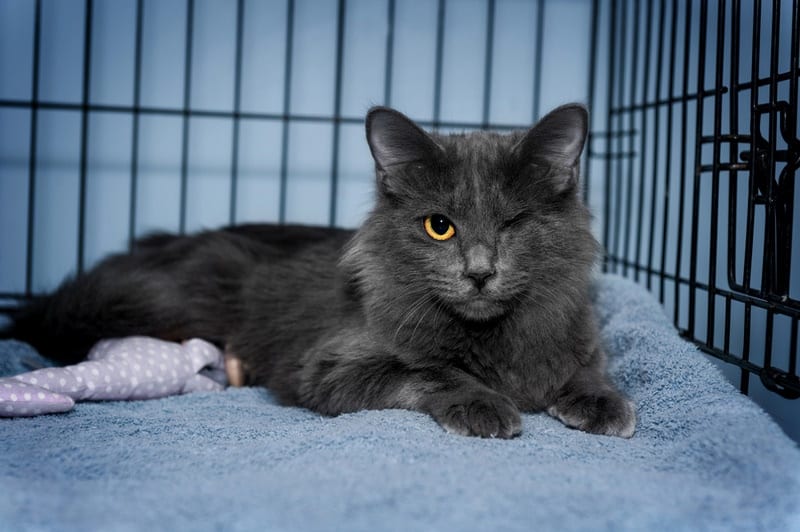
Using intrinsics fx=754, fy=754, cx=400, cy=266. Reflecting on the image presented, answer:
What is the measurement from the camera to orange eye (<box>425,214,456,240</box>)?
1.49m

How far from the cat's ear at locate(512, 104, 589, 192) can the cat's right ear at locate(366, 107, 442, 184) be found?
18 cm

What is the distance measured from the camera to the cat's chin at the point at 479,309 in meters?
1.44

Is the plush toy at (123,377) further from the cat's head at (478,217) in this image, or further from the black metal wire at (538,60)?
the black metal wire at (538,60)

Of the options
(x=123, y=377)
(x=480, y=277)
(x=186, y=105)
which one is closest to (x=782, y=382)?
(x=480, y=277)

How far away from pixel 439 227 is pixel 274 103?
1554 millimetres

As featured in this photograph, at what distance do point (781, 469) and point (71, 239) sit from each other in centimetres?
253

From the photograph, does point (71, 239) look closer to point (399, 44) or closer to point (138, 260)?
point (138, 260)

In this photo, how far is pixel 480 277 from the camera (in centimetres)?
140

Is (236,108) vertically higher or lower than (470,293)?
higher

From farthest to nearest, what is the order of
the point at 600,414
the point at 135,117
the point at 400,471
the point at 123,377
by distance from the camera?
Answer: the point at 135,117, the point at 123,377, the point at 600,414, the point at 400,471

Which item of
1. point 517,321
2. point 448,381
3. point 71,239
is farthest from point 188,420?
point 71,239

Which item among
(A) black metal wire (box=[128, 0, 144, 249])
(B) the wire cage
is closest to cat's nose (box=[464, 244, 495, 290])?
(B) the wire cage

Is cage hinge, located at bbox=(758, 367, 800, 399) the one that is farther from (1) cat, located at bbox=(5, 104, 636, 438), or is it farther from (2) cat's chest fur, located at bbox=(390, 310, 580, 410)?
(2) cat's chest fur, located at bbox=(390, 310, 580, 410)

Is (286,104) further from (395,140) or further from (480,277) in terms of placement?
(480,277)
